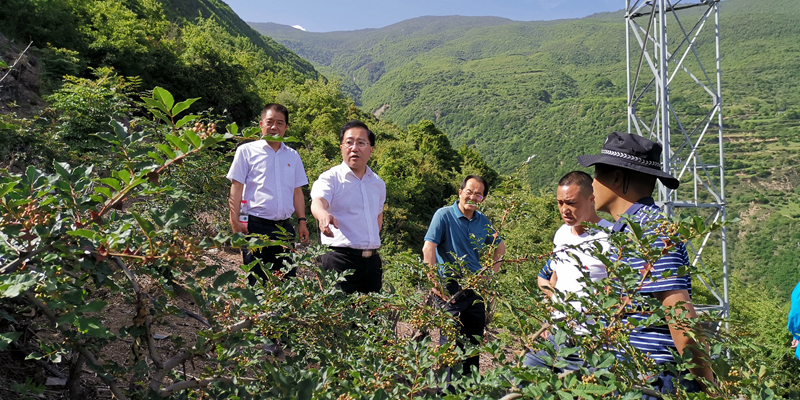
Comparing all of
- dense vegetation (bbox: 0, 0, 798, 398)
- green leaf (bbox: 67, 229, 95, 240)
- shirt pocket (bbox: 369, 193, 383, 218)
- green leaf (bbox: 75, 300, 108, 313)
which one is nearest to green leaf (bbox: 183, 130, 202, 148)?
dense vegetation (bbox: 0, 0, 798, 398)

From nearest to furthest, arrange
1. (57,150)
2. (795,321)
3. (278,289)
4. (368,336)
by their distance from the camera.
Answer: (278,289), (368,336), (795,321), (57,150)

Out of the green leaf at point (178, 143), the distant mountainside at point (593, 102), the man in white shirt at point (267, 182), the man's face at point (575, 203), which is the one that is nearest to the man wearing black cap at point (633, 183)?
the man's face at point (575, 203)

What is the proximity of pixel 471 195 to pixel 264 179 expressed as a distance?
1432 mm

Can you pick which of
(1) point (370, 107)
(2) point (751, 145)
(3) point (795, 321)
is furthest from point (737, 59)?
(3) point (795, 321)

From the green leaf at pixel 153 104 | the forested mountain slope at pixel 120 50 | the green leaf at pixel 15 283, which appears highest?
the forested mountain slope at pixel 120 50

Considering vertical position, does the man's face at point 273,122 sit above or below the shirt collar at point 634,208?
above

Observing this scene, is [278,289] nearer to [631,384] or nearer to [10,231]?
[10,231]

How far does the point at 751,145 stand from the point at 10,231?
2852 inches

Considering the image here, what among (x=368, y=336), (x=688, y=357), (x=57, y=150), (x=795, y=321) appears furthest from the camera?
(x=57, y=150)

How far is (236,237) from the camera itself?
0.91 metres

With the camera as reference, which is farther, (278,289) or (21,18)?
(21,18)

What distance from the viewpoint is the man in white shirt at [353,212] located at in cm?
268

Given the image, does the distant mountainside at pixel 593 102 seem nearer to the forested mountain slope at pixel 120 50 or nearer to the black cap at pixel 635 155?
the forested mountain slope at pixel 120 50

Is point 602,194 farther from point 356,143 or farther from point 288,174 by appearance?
point 288,174
